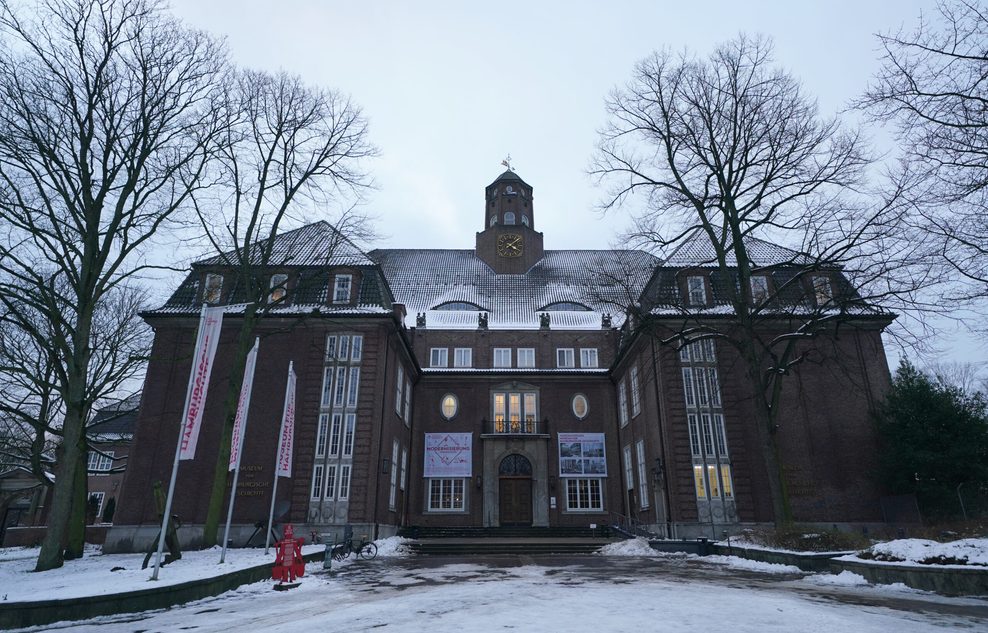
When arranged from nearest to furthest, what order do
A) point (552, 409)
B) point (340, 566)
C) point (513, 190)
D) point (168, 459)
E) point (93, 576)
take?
point (93, 576) < point (340, 566) < point (168, 459) < point (552, 409) < point (513, 190)

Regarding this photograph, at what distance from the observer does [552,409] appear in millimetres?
34812

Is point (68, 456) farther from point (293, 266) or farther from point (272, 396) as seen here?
point (293, 266)

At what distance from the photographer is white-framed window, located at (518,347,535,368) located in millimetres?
36250

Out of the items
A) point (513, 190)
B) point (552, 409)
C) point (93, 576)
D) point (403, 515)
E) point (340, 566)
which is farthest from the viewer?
point (513, 190)

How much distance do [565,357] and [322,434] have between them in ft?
56.5

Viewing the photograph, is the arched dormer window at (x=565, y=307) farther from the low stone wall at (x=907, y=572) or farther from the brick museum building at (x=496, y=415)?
→ the low stone wall at (x=907, y=572)

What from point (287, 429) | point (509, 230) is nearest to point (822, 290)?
point (287, 429)

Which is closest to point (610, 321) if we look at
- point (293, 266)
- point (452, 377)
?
point (452, 377)

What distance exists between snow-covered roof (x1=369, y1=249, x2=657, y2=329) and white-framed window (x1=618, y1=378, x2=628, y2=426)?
5.46 metres

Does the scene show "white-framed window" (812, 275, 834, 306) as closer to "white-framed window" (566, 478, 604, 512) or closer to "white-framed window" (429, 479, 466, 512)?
"white-framed window" (566, 478, 604, 512)

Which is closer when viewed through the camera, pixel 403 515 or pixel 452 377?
pixel 403 515

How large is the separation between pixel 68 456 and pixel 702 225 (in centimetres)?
2155

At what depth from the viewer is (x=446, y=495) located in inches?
1308

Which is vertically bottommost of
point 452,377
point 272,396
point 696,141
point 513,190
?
point 272,396
